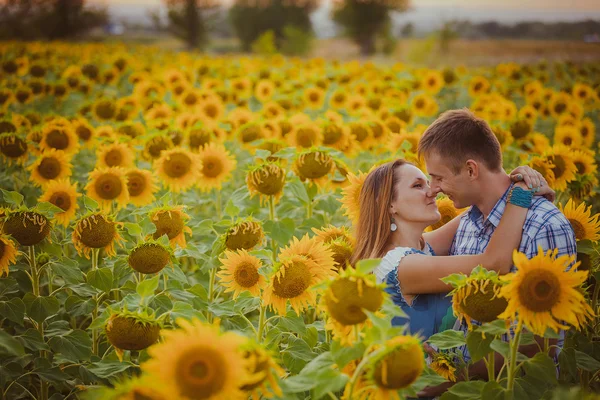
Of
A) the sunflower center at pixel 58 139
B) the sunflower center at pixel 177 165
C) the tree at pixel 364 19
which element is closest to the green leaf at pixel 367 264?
the sunflower center at pixel 177 165

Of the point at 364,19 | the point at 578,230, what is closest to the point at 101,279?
the point at 578,230

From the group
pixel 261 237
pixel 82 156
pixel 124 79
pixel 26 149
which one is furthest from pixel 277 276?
pixel 124 79

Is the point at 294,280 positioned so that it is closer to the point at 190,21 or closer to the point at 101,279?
the point at 101,279

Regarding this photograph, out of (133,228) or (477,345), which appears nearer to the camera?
(477,345)

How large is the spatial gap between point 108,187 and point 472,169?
2018 mm

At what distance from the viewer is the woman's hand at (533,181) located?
255cm

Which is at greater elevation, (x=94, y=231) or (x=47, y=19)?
(x=47, y=19)

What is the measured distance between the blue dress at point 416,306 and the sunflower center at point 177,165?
1.69 m

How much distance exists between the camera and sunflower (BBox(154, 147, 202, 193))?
148 inches

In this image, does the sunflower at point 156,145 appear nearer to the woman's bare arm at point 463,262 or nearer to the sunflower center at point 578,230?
the woman's bare arm at point 463,262

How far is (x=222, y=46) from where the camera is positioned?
143 ft

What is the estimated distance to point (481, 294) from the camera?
6.04ft

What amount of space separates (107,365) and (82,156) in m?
3.61

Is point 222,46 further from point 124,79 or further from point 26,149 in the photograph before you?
point 26,149
